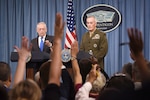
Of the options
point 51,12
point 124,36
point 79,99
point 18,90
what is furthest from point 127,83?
point 51,12

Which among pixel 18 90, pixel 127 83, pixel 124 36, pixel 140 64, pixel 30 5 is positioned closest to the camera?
pixel 18 90

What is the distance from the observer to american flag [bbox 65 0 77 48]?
728cm

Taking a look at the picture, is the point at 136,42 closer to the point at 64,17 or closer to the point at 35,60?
the point at 35,60

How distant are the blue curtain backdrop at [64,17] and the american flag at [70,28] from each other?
452 millimetres

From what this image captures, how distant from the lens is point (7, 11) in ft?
28.1

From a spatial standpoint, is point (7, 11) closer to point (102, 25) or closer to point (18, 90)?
point (102, 25)

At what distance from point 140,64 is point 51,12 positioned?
6.59m

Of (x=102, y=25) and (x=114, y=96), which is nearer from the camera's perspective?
(x=114, y=96)

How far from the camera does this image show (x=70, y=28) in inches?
288

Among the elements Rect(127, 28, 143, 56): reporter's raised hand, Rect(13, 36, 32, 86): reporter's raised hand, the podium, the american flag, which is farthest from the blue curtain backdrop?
Rect(127, 28, 143, 56): reporter's raised hand

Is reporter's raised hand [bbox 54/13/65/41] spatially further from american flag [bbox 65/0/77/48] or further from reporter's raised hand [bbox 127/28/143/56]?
american flag [bbox 65/0/77/48]

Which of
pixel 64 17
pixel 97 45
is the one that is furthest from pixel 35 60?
pixel 64 17

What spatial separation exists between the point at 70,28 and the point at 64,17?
0.89 m

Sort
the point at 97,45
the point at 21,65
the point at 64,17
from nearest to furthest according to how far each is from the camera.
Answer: the point at 21,65 → the point at 97,45 → the point at 64,17
